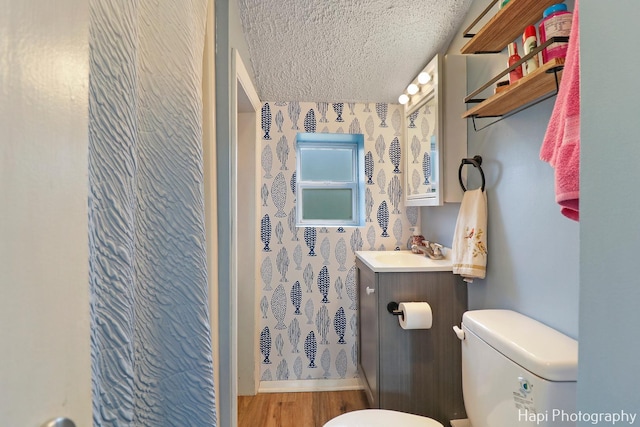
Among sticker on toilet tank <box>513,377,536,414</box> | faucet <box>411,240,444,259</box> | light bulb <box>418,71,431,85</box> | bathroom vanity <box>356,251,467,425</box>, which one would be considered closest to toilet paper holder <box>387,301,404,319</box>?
bathroom vanity <box>356,251,467,425</box>

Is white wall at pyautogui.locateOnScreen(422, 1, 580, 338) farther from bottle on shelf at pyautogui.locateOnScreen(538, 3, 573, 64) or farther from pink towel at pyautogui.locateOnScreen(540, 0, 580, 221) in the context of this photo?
pink towel at pyautogui.locateOnScreen(540, 0, 580, 221)

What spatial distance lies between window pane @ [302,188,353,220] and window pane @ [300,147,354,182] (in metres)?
0.09

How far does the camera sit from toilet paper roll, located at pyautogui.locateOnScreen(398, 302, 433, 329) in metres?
1.38

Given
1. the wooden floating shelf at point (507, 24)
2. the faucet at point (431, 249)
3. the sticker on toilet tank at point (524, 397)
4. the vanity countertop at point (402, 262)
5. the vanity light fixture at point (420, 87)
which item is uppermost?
the vanity light fixture at point (420, 87)

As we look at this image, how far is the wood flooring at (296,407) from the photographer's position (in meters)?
1.78

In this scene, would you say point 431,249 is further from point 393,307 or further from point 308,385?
point 308,385

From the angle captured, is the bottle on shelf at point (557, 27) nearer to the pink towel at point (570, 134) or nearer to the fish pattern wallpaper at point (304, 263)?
the pink towel at point (570, 134)

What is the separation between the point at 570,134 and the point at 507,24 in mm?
640

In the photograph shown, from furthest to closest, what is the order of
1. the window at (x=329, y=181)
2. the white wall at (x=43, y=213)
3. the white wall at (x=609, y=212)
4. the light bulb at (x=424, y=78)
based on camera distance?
1. the window at (x=329, y=181)
2. the light bulb at (x=424, y=78)
3. the white wall at (x=609, y=212)
4. the white wall at (x=43, y=213)

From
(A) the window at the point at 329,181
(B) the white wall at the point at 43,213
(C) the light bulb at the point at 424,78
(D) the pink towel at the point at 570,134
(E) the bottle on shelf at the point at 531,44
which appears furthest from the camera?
(A) the window at the point at 329,181

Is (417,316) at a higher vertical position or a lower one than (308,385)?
Result: higher

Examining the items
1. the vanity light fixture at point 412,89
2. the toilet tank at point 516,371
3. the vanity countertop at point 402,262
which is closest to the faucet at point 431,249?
the vanity countertop at point 402,262

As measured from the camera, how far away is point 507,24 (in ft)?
3.42

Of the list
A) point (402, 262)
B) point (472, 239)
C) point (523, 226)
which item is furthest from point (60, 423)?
point (402, 262)
